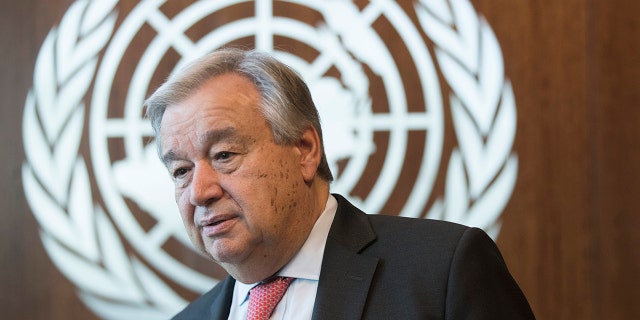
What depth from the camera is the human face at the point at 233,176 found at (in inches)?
67.7

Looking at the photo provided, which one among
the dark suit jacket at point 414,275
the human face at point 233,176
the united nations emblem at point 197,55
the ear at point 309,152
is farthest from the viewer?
the united nations emblem at point 197,55

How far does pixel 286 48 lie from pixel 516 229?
109cm

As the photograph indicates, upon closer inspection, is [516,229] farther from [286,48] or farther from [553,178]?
[286,48]

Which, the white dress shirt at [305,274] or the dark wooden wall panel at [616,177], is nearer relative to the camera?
the white dress shirt at [305,274]

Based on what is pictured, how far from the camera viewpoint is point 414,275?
1.69 m

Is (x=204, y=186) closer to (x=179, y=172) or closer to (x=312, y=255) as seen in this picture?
(x=179, y=172)

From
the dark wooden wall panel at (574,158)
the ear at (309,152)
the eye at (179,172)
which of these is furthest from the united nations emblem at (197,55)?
the eye at (179,172)

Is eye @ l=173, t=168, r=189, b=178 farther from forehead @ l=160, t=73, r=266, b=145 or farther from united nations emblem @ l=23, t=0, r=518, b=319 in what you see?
united nations emblem @ l=23, t=0, r=518, b=319

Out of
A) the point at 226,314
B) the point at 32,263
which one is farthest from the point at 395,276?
the point at 32,263

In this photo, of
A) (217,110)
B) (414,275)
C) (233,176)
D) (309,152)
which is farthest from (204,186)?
(414,275)

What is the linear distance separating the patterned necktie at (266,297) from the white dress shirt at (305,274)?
0.04 feet

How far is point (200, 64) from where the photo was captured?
5.95ft

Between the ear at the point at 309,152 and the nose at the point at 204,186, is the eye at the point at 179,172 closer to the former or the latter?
the nose at the point at 204,186

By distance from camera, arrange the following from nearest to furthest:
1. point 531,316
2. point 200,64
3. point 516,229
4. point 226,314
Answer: point 531,316 < point 200,64 < point 226,314 < point 516,229
